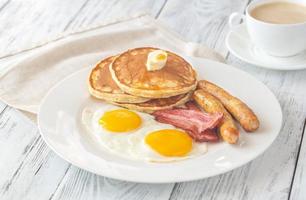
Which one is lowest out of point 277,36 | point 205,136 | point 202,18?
point 202,18

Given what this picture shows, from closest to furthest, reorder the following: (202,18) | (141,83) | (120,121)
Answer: (120,121)
(141,83)
(202,18)

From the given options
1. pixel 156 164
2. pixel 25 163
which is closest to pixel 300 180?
pixel 156 164

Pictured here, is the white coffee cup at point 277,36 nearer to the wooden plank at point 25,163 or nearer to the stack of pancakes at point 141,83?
the stack of pancakes at point 141,83

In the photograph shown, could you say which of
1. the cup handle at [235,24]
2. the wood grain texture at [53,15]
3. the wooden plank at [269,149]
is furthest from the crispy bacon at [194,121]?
the wood grain texture at [53,15]

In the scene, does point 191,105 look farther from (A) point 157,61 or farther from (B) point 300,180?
(B) point 300,180

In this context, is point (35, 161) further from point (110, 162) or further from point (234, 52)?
point (234, 52)

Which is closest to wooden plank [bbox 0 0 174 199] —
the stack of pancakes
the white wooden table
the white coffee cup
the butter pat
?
the white wooden table
